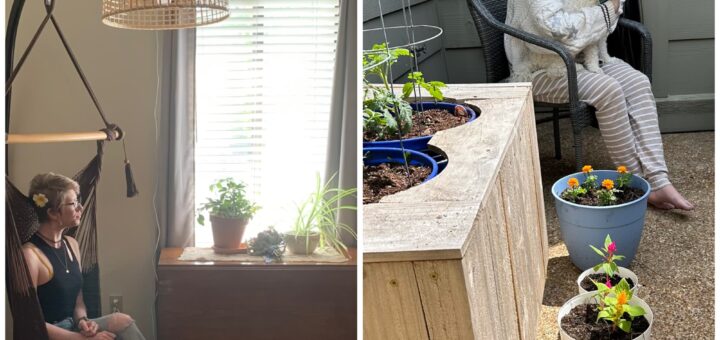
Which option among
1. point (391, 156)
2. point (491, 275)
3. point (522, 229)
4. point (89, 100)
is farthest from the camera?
point (522, 229)

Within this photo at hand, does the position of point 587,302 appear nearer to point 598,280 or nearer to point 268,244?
point 598,280

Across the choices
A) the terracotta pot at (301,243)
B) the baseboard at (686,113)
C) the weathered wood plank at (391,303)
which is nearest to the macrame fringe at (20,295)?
the terracotta pot at (301,243)

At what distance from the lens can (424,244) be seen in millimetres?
1286

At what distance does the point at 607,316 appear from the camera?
2121 mm

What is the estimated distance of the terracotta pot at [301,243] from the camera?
1.19m

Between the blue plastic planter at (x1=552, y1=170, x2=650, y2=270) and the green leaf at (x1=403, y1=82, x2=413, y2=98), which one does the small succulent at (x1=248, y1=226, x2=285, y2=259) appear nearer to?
the green leaf at (x1=403, y1=82, x2=413, y2=98)

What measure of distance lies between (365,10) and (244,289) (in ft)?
6.52

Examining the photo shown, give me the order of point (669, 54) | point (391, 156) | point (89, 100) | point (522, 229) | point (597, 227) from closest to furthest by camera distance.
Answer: point (89, 100), point (391, 156), point (522, 229), point (597, 227), point (669, 54)

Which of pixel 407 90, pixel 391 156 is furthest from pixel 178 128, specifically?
pixel 407 90

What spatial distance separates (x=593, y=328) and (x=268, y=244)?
4.16ft

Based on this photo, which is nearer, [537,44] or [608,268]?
[608,268]

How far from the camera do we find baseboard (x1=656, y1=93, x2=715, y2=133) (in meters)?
4.21

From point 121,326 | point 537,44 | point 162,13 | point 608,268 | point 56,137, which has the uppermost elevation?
point 537,44

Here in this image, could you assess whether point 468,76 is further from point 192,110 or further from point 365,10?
point 192,110
